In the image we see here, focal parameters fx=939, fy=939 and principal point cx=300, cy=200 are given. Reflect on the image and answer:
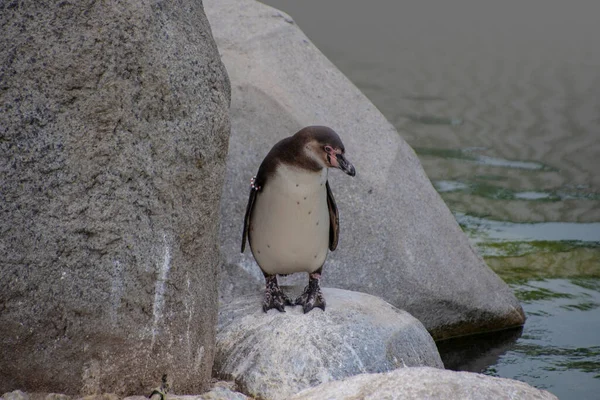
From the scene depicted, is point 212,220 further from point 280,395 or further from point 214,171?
point 280,395

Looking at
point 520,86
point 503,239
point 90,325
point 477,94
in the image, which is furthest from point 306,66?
point 520,86

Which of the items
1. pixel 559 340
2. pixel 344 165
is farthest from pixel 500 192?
pixel 344 165

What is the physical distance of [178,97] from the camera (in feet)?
12.0

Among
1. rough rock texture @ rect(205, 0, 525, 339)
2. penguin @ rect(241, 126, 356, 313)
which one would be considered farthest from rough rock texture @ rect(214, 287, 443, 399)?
rough rock texture @ rect(205, 0, 525, 339)

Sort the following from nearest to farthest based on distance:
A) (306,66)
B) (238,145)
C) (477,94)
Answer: (238,145) → (306,66) → (477,94)

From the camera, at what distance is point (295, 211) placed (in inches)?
192

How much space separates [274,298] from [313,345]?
23.1 inches

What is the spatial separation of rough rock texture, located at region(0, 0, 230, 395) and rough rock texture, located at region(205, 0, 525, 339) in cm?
214

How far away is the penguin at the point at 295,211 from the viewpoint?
4.65 meters

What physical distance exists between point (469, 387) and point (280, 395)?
1.19 meters

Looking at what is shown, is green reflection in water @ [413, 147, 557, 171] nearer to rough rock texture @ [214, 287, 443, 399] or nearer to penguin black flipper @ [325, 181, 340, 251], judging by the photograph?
penguin black flipper @ [325, 181, 340, 251]

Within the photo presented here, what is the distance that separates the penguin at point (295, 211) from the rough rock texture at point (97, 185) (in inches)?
38.8

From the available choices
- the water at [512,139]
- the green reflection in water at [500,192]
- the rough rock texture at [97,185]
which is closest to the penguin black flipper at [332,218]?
the water at [512,139]

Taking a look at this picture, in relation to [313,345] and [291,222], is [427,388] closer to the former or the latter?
[313,345]
